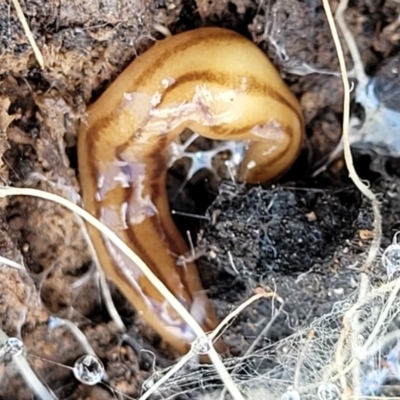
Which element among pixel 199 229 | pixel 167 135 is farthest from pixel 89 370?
pixel 167 135

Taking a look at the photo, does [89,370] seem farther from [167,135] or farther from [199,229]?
[167,135]

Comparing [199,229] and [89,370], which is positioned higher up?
[199,229]

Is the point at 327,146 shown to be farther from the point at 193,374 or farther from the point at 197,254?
the point at 193,374

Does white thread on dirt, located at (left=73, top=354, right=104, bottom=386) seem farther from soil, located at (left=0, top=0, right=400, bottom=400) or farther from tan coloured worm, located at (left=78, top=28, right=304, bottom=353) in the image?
tan coloured worm, located at (left=78, top=28, right=304, bottom=353)

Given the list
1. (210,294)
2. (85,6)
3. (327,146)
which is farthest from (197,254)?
(85,6)

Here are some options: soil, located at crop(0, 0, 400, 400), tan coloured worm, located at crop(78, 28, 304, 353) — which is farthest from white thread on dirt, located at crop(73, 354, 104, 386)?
tan coloured worm, located at crop(78, 28, 304, 353)
